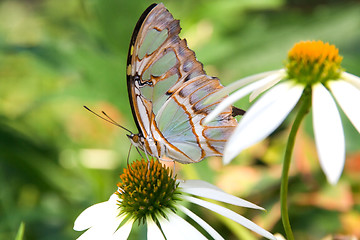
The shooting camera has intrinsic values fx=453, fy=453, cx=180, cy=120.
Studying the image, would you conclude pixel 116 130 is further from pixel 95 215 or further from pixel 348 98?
pixel 348 98

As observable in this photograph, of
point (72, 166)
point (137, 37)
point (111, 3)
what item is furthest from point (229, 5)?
point (137, 37)

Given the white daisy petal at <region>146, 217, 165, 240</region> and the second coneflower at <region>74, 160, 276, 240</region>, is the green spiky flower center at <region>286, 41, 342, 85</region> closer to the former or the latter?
the second coneflower at <region>74, 160, 276, 240</region>

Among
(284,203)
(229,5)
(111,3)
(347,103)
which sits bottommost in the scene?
(284,203)

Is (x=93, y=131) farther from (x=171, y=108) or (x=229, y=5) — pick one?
(x=171, y=108)

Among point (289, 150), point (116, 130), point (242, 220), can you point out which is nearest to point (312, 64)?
point (289, 150)

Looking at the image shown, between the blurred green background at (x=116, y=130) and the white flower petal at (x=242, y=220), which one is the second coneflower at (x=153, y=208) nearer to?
the white flower petal at (x=242, y=220)

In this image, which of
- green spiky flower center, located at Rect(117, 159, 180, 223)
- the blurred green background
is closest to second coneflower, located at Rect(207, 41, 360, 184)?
green spiky flower center, located at Rect(117, 159, 180, 223)

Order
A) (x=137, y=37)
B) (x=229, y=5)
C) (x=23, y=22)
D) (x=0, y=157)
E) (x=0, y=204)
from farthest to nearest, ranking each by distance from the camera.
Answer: (x=23, y=22), (x=229, y=5), (x=0, y=157), (x=0, y=204), (x=137, y=37)
